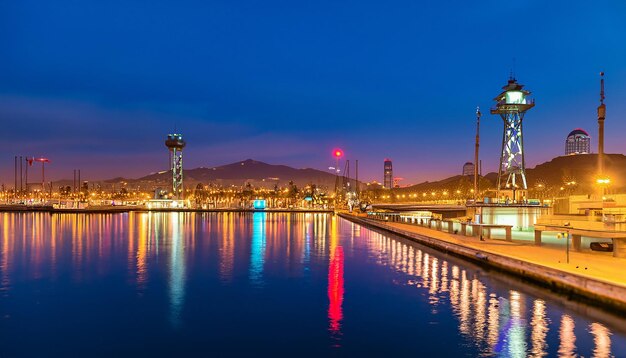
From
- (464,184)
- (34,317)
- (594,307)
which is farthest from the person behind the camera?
(464,184)

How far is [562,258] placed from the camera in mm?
25812

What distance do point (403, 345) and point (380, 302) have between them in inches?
257

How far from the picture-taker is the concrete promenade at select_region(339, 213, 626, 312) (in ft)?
62.5

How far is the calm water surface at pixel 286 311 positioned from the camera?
1669 centimetres

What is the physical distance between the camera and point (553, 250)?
97.0 feet

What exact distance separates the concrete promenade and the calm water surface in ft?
1.84

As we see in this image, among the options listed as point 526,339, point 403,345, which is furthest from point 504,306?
point 403,345

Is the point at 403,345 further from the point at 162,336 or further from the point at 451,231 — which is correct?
the point at 451,231

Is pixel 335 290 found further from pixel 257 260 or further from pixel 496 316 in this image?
pixel 257 260

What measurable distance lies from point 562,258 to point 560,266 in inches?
120

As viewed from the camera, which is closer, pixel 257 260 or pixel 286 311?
pixel 286 311

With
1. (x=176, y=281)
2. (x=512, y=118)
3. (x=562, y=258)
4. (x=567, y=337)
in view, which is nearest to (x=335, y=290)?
(x=176, y=281)

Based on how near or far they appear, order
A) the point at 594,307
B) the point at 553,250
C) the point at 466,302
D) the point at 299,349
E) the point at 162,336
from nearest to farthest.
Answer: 1. the point at 299,349
2. the point at 162,336
3. the point at 594,307
4. the point at 466,302
5. the point at 553,250

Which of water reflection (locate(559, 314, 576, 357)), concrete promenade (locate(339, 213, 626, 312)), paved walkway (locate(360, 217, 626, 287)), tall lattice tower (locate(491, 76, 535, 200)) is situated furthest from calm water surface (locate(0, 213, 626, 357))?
tall lattice tower (locate(491, 76, 535, 200))
